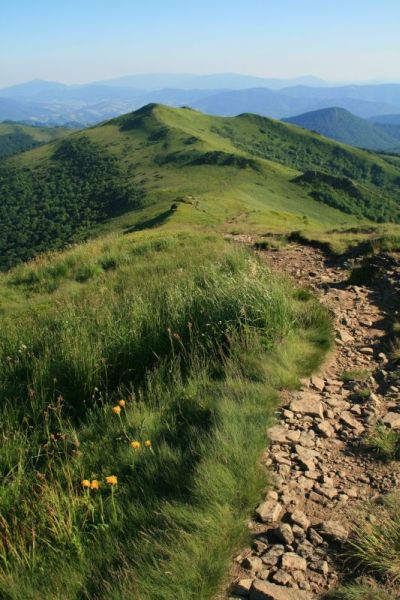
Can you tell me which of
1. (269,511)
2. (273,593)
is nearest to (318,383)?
(269,511)

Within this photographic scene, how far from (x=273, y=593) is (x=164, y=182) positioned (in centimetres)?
8316

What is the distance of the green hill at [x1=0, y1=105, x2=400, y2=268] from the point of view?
66125 millimetres

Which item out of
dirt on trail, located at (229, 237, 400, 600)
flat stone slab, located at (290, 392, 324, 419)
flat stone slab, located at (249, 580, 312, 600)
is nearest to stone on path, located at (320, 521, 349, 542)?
dirt on trail, located at (229, 237, 400, 600)

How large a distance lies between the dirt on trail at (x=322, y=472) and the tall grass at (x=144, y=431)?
0.49 feet

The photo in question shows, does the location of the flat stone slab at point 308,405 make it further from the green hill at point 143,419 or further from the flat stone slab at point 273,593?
the flat stone slab at point 273,593

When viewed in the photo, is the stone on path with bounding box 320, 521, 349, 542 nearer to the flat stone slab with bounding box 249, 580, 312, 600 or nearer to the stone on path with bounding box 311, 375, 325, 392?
the flat stone slab with bounding box 249, 580, 312, 600

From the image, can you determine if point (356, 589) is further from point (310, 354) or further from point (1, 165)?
point (1, 165)

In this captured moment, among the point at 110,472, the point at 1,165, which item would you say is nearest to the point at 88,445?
the point at 110,472

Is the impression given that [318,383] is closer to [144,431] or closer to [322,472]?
[322,472]

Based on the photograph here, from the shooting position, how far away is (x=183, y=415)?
14.2 feet

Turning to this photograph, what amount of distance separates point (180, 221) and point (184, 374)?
83.9 ft

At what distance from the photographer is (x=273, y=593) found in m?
2.68

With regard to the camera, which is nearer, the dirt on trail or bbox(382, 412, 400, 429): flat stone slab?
the dirt on trail

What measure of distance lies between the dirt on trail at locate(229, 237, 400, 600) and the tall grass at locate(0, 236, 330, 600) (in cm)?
15
